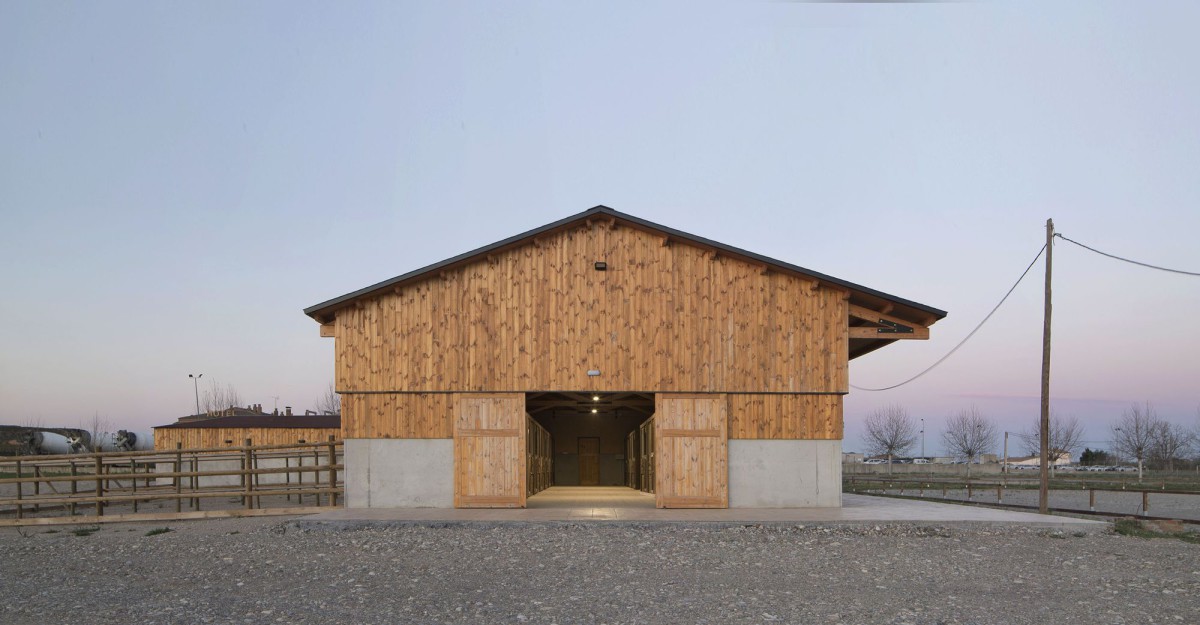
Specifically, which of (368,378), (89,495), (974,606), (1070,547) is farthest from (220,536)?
(1070,547)

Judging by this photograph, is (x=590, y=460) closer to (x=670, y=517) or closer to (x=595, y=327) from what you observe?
(x=595, y=327)

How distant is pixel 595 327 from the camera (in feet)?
61.0

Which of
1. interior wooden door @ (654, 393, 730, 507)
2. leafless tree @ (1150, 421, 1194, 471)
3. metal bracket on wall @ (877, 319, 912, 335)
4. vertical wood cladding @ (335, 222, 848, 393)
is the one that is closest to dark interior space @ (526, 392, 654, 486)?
interior wooden door @ (654, 393, 730, 507)

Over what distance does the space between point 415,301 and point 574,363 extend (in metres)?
3.36

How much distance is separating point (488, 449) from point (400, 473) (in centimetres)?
176

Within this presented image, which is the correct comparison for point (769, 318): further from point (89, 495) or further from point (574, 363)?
point (89, 495)

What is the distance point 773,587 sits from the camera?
1127 centimetres

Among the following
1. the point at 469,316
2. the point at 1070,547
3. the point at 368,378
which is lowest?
the point at 1070,547

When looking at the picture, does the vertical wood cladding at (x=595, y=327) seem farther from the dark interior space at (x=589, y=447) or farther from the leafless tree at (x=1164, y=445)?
the leafless tree at (x=1164, y=445)

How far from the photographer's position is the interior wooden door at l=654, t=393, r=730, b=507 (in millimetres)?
18594

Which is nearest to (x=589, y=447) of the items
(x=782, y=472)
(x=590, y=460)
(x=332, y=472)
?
(x=590, y=460)

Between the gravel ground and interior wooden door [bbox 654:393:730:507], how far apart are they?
2.37 m

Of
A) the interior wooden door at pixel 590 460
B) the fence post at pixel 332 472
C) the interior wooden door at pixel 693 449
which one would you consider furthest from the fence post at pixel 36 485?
the interior wooden door at pixel 590 460

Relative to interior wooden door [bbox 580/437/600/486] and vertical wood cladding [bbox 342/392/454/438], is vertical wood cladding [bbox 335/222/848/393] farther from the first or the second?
interior wooden door [bbox 580/437/600/486]
